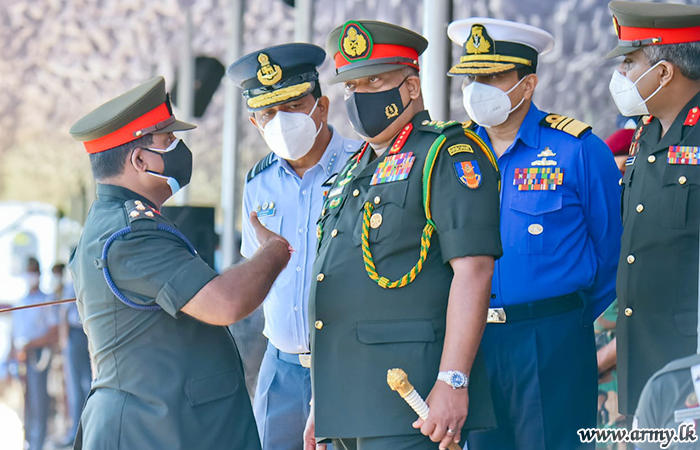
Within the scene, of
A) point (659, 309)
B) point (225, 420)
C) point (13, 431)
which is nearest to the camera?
point (225, 420)

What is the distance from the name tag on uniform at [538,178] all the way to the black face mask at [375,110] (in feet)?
2.01

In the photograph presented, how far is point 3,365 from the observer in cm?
728

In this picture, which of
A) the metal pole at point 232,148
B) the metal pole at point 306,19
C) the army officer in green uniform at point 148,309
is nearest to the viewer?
the army officer in green uniform at point 148,309

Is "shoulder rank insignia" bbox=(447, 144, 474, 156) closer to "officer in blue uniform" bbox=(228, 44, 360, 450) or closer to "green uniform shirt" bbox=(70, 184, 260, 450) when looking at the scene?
"green uniform shirt" bbox=(70, 184, 260, 450)

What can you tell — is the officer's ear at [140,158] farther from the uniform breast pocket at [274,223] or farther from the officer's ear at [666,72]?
the officer's ear at [666,72]

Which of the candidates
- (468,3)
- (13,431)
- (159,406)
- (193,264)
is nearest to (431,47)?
(193,264)

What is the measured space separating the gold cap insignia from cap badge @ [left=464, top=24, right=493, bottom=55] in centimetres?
67

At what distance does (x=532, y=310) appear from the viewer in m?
2.56

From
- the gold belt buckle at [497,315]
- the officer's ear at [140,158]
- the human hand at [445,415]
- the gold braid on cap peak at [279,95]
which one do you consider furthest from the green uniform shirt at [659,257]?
the officer's ear at [140,158]

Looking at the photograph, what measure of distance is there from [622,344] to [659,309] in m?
0.18

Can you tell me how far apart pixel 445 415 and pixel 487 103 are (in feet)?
3.71

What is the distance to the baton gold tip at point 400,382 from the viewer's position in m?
1.90

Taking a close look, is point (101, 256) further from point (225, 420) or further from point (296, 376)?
point (296, 376)

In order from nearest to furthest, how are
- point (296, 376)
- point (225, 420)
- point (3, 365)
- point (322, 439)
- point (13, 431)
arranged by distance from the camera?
point (322, 439)
point (225, 420)
point (296, 376)
point (13, 431)
point (3, 365)
